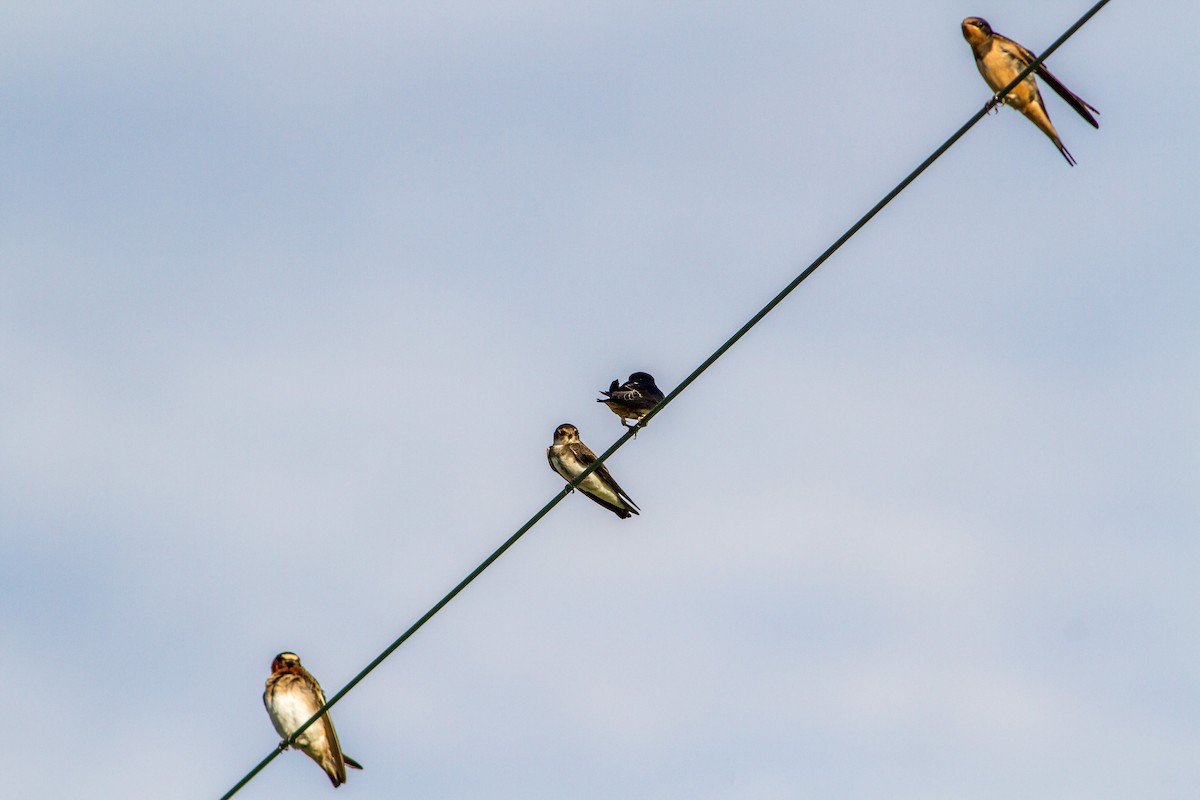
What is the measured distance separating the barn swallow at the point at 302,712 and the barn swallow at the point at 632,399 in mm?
3573

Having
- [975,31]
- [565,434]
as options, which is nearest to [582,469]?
[565,434]

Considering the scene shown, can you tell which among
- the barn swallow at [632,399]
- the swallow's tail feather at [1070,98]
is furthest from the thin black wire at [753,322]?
the barn swallow at [632,399]

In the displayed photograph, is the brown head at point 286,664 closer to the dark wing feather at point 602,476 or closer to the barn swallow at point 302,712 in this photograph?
the barn swallow at point 302,712

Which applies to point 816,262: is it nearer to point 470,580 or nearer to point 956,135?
point 956,135

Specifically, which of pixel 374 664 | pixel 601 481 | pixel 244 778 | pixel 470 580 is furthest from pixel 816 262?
pixel 601 481

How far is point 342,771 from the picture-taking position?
11.8 m

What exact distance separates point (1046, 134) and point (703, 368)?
4730 millimetres

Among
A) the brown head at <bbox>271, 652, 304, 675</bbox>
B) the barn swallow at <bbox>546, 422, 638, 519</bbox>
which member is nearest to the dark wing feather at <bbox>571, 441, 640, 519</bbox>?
the barn swallow at <bbox>546, 422, 638, 519</bbox>

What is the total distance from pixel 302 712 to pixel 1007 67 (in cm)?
695

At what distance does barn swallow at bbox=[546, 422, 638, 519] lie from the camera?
13.0 m

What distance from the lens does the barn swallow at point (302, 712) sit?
1162cm

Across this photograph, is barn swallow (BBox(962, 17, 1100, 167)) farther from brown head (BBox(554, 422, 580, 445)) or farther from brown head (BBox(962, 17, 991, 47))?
brown head (BBox(554, 422, 580, 445))

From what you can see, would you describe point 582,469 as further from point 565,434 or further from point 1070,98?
point 1070,98

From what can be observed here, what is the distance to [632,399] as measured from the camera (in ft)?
47.0
